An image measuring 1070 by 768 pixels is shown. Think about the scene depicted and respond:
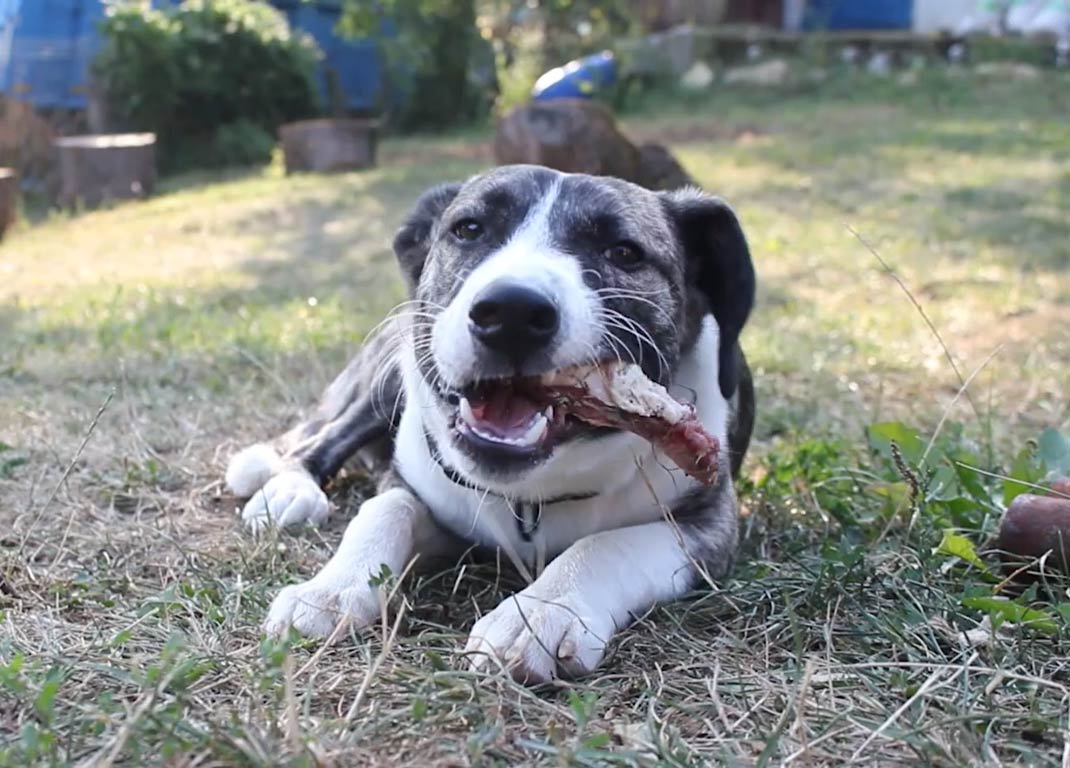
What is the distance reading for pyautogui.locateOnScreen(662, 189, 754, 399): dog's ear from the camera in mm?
3297

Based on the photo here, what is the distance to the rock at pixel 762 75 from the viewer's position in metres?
19.5

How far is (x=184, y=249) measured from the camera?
9.59 metres

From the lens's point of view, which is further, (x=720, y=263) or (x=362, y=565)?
(x=720, y=263)

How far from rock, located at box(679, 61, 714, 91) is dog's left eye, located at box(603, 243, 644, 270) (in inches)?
670

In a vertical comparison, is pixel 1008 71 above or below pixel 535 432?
below

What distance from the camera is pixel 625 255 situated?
3082 millimetres

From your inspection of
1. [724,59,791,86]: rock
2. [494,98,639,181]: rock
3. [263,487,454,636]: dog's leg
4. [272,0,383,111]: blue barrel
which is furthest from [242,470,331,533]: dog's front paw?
[724,59,791,86]: rock

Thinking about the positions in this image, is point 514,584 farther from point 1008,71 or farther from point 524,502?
point 1008,71

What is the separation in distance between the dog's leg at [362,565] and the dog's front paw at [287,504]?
1.39 feet

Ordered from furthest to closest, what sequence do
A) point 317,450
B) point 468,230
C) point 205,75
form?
point 205,75
point 317,450
point 468,230

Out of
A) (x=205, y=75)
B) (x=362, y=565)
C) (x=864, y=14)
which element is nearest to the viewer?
(x=362, y=565)

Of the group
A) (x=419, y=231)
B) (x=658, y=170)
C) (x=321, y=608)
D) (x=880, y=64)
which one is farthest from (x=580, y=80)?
(x=321, y=608)

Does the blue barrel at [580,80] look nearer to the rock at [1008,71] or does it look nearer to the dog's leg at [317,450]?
the rock at [1008,71]

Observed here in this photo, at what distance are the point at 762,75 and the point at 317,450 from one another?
17.2 metres
